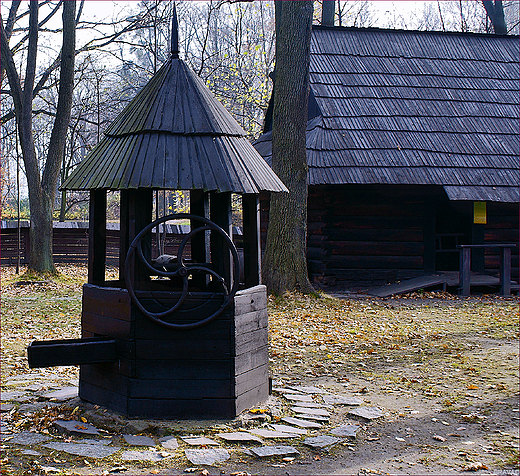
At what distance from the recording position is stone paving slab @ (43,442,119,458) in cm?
398

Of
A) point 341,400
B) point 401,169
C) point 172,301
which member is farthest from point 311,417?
point 401,169

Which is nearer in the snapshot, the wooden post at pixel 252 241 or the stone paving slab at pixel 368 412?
the stone paving slab at pixel 368 412

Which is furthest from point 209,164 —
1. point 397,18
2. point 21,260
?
point 397,18

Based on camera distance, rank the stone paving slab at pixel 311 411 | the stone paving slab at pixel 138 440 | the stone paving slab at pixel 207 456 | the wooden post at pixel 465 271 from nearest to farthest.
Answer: the stone paving slab at pixel 207 456
the stone paving slab at pixel 138 440
the stone paving slab at pixel 311 411
the wooden post at pixel 465 271

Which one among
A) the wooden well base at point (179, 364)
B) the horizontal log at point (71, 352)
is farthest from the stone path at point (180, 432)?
the horizontal log at point (71, 352)

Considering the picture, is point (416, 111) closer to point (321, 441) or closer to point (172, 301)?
point (172, 301)

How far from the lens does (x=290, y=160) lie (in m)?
10.9

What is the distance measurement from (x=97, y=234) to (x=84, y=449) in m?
1.98

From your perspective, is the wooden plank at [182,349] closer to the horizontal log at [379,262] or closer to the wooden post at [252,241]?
the wooden post at [252,241]

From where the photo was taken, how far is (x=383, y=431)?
4691 mm

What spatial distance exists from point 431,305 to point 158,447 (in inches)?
327

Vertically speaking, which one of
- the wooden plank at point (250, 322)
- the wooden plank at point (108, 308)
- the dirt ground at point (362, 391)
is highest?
the wooden plank at point (108, 308)

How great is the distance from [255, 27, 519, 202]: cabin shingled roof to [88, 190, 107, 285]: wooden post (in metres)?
7.63

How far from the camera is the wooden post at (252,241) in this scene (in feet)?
17.8
